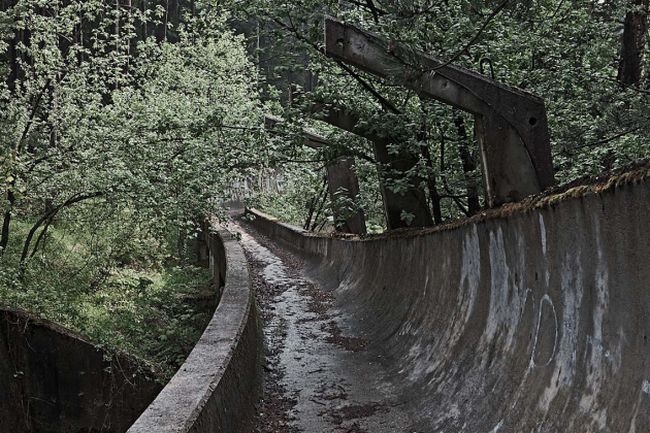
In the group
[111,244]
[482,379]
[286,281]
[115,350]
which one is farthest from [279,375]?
[111,244]

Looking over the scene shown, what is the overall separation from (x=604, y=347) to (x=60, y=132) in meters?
13.3

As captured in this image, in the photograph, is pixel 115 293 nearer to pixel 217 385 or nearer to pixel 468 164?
pixel 468 164

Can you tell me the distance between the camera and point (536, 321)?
4352mm

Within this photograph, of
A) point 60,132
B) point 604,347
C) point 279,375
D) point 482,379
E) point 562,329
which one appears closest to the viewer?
point 604,347

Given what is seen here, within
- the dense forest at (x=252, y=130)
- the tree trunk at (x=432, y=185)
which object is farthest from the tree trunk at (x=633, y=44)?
the tree trunk at (x=432, y=185)

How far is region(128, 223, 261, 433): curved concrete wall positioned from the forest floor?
0.29 meters

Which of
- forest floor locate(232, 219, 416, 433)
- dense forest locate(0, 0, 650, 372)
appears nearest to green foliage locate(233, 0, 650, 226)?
dense forest locate(0, 0, 650, 372)

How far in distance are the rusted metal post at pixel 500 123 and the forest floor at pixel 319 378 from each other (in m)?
2.34

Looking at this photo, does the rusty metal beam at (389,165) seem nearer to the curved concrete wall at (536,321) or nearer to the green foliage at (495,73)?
the green foliage at (495,73)

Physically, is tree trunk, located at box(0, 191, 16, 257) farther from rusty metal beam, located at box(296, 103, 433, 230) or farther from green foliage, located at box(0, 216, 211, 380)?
rusty metal beam, located at box(296, 103, 433, 230)

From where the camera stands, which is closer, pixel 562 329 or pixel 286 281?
pixel 562 329

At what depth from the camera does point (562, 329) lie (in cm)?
390

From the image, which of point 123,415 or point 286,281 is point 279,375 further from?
point 286,281

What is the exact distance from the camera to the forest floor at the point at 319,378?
18.4 feet
